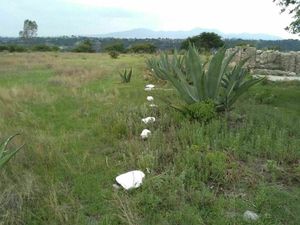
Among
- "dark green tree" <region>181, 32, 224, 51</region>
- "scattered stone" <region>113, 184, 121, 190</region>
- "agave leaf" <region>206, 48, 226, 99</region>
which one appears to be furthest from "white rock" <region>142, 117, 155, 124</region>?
"dark green tree" <region>181, 32, 224, 51</region>

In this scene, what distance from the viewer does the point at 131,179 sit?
4.27 metres

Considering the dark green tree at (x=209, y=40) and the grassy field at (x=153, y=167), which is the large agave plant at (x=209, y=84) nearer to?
the grassy field at (x=153, y=167)

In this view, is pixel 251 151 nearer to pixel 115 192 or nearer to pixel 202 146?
pixel 202 146

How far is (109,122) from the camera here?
6855mm

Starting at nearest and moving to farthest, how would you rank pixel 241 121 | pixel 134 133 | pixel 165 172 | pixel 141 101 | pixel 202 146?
1. pixel 165 172
2. pixel 202 146
3. pixel 134 133
4. pixel 241 121
5. pixel 141 101

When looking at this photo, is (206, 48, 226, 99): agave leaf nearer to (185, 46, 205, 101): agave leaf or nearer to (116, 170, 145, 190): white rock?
(185, 46, 205, 101): agave leaf

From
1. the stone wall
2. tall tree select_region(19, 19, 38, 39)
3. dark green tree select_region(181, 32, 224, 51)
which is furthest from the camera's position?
tall tree select_region(19, 19, 38, 39)

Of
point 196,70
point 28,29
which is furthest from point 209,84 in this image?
point 28,29

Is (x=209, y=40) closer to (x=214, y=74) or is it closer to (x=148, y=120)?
(x=214, y=74)

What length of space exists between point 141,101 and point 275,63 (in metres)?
10.5

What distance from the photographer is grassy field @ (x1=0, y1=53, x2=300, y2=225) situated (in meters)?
3.74

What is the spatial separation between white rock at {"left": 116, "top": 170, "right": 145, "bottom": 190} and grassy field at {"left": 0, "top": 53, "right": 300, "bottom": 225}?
2.5 inches

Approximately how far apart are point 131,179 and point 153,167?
1.57 ft

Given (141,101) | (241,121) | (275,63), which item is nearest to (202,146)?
(241,121)
